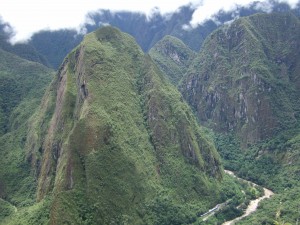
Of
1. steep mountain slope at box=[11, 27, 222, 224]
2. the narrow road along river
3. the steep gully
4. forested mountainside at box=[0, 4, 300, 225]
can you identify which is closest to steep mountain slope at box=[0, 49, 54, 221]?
forested mountainside at box=[0, 4, 300, 225]

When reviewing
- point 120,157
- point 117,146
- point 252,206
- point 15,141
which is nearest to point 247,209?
point 252,206

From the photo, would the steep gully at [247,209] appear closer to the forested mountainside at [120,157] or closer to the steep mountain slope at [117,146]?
the forested mountainside at [120,157]

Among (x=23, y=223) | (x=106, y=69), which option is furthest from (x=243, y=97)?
(x=23, y=223)

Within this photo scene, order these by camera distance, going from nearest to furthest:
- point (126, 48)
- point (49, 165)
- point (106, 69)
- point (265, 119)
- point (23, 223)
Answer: point (23, 223) < point (49, 165) < point (106, 69) < point (126, 48) < point (265, 119)

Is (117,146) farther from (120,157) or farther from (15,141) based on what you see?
(15,141)

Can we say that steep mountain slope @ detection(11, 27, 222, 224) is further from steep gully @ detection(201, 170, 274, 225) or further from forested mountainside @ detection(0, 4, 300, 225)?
steep gully @ detection(201, 170, 274, 225)

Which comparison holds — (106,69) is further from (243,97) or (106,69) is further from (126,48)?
(243,97)

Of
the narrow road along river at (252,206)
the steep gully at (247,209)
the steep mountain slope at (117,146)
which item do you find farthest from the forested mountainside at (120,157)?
the narrow road along river at (252,206)
